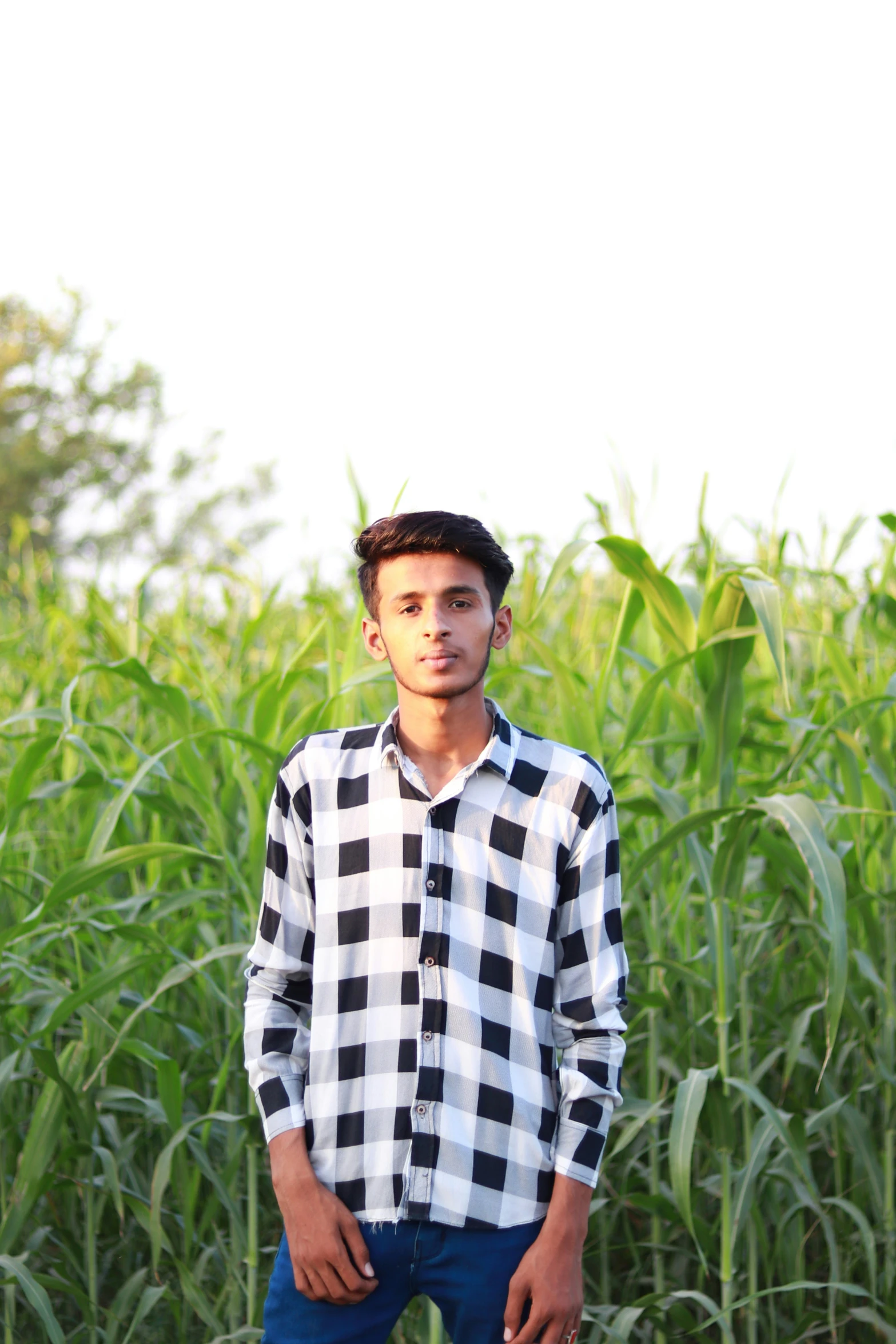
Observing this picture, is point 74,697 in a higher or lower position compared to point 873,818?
higher

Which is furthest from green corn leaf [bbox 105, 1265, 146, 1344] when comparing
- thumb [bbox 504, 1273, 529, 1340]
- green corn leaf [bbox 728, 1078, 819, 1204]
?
green corn leaf [bbox 728, 1078, 819, 1204]

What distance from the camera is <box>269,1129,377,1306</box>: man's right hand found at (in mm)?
1128

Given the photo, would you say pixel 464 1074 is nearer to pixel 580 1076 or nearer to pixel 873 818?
pixel 580 1076

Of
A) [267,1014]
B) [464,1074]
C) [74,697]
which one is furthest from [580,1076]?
[74,697]

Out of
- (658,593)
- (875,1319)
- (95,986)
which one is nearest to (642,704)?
(658,593)

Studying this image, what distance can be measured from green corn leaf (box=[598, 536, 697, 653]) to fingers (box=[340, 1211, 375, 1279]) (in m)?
0.90

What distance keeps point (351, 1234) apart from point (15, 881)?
4.78 ft

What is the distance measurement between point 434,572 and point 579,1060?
576 millimetres

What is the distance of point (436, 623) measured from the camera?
1.17m

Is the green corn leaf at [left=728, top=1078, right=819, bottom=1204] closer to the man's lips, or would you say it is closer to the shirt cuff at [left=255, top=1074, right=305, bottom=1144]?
the shirt cuff at [left=255, top=1074, right=305, bottom=1144]

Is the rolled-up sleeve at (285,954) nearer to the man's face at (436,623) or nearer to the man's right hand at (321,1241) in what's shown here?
the man's right hand at (321,1241)

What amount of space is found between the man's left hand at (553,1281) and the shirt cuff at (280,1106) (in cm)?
29

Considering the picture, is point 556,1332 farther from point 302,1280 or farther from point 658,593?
point 658,593

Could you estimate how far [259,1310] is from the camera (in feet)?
5.90
